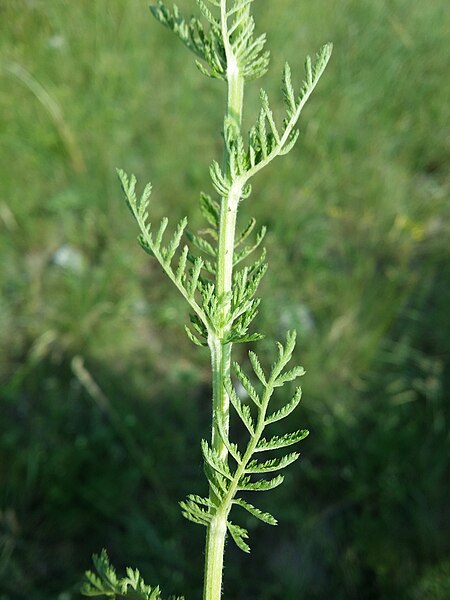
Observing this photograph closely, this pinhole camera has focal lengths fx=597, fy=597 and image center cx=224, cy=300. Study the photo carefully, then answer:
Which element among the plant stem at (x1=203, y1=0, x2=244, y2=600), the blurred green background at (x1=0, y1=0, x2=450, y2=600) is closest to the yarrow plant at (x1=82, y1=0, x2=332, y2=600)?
the plant stem at (x1=203, y1=0, x2=244, y2=600)

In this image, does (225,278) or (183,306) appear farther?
(183,306)

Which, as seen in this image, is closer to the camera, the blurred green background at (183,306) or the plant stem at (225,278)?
the plant stem at (225,278)

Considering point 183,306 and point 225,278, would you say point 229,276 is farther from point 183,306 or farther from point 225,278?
point 183,306

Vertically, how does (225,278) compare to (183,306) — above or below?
below

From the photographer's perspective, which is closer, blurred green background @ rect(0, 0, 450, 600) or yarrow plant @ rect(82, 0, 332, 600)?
yarrow plant @ rect(82, 0, 332, 600)

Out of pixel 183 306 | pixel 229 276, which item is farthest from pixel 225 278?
pixel 183 306

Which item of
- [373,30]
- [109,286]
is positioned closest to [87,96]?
[109,286]

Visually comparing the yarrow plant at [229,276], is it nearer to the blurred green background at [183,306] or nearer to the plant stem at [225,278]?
the plant stem at [225,278]

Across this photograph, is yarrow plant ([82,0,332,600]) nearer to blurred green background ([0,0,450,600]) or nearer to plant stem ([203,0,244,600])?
plant stem ([203,0,244,600])

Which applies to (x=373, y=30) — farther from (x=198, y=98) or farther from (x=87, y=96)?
(x=87, y=96)

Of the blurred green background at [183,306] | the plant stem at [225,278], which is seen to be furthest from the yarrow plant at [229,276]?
the blurred green background at [183,306]
